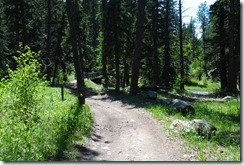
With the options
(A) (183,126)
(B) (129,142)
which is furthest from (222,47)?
(B) (129,142)

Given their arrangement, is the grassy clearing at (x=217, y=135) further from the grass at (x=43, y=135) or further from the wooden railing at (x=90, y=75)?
the wooden railing at (x=90, y=75)

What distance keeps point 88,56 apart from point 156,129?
25.1 meters

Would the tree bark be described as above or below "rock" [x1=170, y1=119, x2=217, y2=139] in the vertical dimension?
above

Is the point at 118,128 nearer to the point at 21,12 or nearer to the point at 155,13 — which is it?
the point at 155,13

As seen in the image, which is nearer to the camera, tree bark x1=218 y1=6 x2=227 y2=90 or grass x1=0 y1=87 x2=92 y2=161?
grass x1=0 y1=87 x2=92 y2=161

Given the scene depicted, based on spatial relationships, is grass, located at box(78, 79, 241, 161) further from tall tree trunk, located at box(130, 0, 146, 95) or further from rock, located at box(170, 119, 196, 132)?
tall tree trunk, located at box(130, 0, 146, 95)

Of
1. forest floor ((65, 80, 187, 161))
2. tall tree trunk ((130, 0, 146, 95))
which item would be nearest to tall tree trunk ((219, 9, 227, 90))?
tall tree trunk ((130, 0, 146, 95))

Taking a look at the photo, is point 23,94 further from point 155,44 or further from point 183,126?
point 155,44

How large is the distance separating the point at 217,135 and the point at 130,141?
292cm

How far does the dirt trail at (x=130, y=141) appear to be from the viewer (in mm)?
8086

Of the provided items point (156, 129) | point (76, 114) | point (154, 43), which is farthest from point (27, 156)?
point (154, 43)

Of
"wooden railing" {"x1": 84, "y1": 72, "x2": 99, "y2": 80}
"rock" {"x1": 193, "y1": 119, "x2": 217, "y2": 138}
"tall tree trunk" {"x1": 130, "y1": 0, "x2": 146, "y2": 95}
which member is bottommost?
"rock" {"x1": 193, "y1": 119, "x2": 217, "y2": 138}

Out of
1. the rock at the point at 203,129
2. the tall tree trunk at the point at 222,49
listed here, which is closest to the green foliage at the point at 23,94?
the rock at the point at 203,129

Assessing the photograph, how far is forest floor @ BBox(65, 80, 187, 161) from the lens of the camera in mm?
8078
